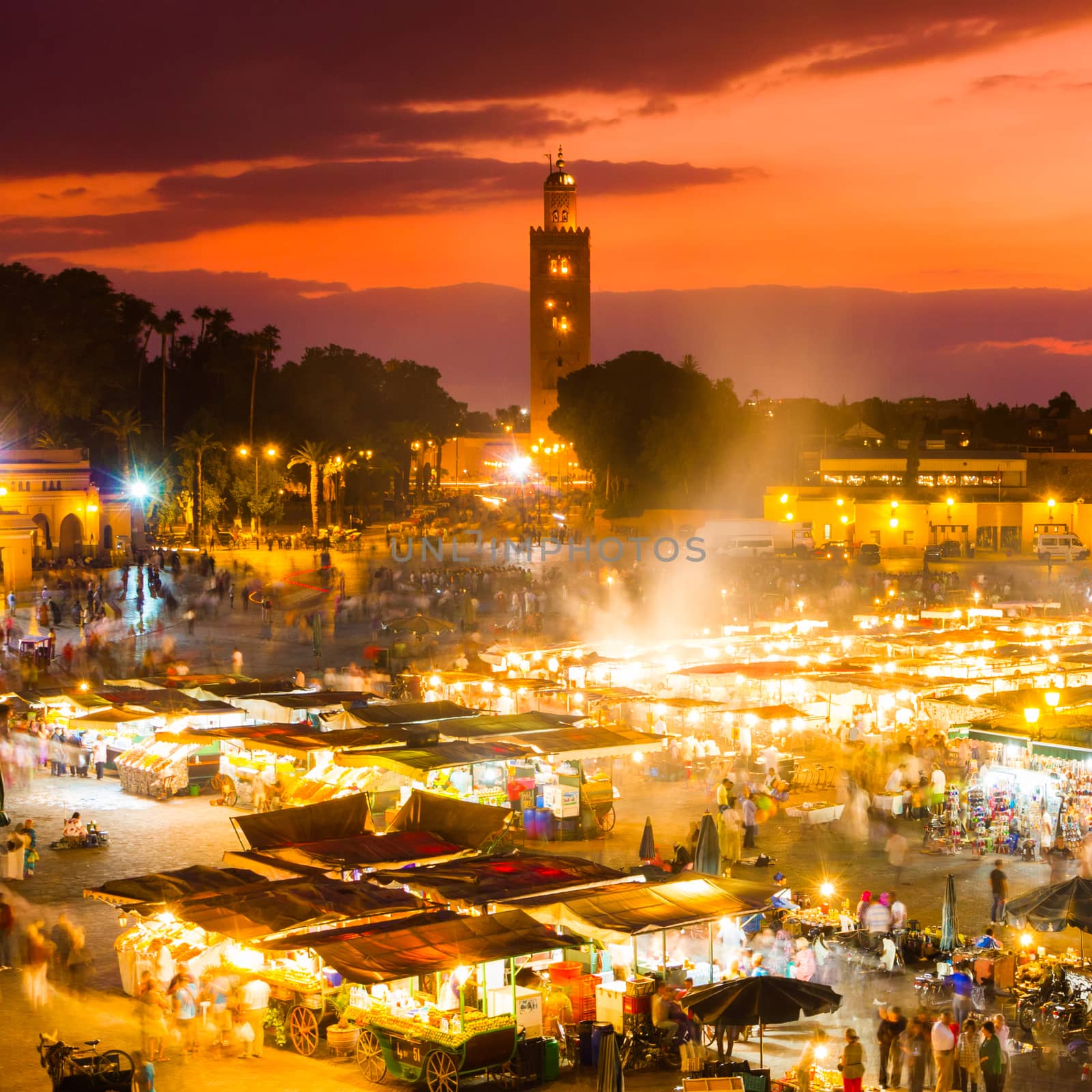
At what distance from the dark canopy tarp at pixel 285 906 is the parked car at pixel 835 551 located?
45627 mm

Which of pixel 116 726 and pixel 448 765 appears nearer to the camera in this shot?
pixel 448 765

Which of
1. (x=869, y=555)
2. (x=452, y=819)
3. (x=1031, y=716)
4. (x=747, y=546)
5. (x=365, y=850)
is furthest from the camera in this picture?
(x=747, y=546)

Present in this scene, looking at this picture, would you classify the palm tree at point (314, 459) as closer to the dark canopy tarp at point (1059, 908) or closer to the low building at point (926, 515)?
the low building at point (926, 515)

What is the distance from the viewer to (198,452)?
6950cm

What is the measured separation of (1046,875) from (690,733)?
27.0 ft

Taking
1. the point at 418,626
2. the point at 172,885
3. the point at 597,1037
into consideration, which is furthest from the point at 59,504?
the point at 597,1037

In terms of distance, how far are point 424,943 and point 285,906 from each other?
63.3 inches

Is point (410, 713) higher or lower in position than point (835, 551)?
lower

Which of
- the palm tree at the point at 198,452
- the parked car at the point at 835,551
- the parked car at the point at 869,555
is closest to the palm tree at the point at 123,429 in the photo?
the palm tree at the point at 198,452

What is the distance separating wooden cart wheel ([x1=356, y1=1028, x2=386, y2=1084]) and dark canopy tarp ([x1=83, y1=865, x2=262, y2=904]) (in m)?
2.30

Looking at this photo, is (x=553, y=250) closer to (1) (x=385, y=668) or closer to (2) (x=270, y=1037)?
(1) (x=385, y=668)

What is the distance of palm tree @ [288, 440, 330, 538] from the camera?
76.1 meters

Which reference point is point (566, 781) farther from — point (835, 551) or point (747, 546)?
point (835, 551)

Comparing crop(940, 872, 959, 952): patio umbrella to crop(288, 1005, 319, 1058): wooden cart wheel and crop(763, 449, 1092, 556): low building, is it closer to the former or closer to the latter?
crop(288, 1005, 319, 1058): wooden cart wheel
